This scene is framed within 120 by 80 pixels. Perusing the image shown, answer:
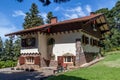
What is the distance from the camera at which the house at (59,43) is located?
2642 cm

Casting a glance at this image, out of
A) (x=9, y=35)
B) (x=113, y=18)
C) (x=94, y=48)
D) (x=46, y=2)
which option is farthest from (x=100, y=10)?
(x=46, y=2)

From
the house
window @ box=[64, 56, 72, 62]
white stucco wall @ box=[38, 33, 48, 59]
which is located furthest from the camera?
white stucco wall @ box=[38, 33, 48, 59]

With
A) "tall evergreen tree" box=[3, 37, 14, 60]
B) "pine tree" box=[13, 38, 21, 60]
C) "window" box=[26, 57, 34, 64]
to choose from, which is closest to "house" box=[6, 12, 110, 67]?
"window" box=[26, 57, 34, 64]

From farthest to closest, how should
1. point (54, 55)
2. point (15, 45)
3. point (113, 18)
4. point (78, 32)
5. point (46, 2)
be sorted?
1. point (113, 18)
2. point (15, 45)
3. point (54, 55)
4. point (78, 32)
5. point (46, 2)

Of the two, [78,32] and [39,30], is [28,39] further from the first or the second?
[78,32]

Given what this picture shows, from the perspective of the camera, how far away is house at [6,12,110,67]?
2642 centimetres

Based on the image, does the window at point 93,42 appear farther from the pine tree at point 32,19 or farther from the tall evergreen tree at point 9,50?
the tall evergreen tree at point 9,50

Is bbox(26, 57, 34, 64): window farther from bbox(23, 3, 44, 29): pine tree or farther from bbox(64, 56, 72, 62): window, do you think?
bbox(23, 3, 44, 29): pine tree

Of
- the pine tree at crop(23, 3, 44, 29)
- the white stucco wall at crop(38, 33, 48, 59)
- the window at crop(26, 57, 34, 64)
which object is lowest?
the window at crop(26, 57, 34, 64)

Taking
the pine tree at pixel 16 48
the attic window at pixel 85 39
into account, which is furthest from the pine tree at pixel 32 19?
the attic window at pixel 85 39

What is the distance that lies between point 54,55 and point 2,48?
1470 inches

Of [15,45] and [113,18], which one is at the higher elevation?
[113,18]

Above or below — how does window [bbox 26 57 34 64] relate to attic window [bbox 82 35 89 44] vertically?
below

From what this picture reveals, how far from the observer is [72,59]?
2653 centimetres
